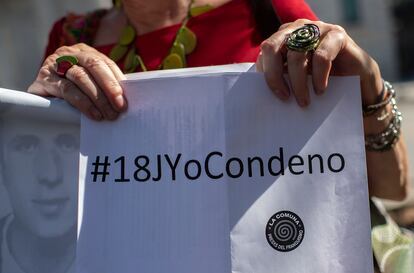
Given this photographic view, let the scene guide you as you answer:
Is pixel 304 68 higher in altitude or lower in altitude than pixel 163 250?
higher

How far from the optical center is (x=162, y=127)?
3.15 feet

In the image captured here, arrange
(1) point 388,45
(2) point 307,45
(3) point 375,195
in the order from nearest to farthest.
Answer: (2) point 307,45
(3) point 375,195
(1) point 388,45

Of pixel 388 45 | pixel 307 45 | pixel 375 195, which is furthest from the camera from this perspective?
pixel 388 45

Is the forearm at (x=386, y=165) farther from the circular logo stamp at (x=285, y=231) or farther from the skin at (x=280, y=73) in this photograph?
the circular logo stamp at (x=285, y=231)

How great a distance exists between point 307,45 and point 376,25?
37.2 ft

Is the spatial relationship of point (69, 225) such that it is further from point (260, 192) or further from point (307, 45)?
point (307, 45)

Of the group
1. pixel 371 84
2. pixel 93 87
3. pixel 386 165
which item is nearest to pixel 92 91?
pixel 93 87

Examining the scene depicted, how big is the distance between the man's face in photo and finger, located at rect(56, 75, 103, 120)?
1.7 inches

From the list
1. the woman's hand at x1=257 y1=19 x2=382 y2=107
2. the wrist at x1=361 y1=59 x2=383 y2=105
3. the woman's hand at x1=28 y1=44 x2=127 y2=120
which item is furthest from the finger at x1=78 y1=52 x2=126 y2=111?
the wrist at x1=361 y1=59 x2=383 y2=105

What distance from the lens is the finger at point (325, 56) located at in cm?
92

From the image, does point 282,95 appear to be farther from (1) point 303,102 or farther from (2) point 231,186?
(2) point 231,186

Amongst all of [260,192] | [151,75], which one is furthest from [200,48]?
[260,192]

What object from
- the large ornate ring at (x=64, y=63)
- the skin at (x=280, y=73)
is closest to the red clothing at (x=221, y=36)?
the skin at (x=280, y=73)

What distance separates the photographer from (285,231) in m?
0.94
